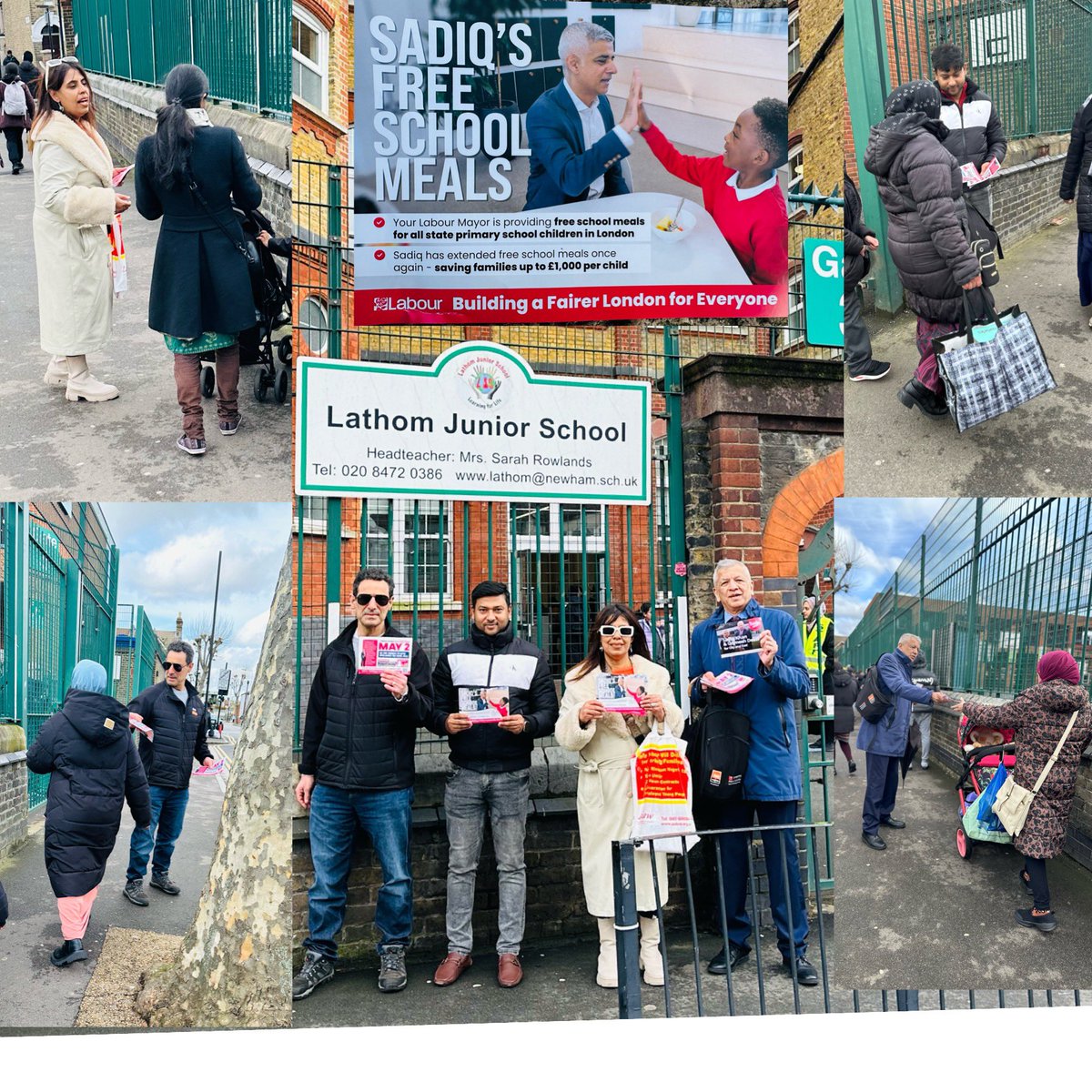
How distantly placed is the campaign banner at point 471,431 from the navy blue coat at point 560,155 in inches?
44.6

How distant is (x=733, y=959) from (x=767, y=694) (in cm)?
123

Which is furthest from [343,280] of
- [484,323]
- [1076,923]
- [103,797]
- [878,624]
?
[1076,923]

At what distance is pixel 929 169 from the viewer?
5.80 m

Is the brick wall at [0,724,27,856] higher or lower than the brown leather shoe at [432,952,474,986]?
higher

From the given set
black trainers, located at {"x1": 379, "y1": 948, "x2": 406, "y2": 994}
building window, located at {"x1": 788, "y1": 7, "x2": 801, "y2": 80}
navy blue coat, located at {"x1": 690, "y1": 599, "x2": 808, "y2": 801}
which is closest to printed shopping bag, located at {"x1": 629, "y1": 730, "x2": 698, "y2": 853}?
navy blue coat, located at {"x1": 690, "y1": 599, "x2": 808, "y2": 801}

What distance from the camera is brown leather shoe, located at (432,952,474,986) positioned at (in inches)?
195

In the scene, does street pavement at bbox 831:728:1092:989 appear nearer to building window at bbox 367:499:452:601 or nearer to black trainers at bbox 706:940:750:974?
black trainers at bbox 706:940:750:974

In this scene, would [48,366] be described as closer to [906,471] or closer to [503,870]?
[503,870]

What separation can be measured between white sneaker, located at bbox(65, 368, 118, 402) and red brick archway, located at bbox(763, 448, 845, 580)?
3424mm

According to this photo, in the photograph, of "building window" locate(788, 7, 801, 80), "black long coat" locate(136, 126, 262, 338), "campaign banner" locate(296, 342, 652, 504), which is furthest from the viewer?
"building window" locate(788, 7, 801, 80)

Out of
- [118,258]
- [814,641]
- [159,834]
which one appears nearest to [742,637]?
[814,641]

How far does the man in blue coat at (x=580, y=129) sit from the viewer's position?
243 inches

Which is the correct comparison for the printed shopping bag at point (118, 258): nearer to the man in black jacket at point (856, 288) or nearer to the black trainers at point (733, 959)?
the man in black jacket at point (856, 288)

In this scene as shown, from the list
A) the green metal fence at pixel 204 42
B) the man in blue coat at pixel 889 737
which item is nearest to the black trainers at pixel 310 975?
the man in blue coat at pixel 889 737
